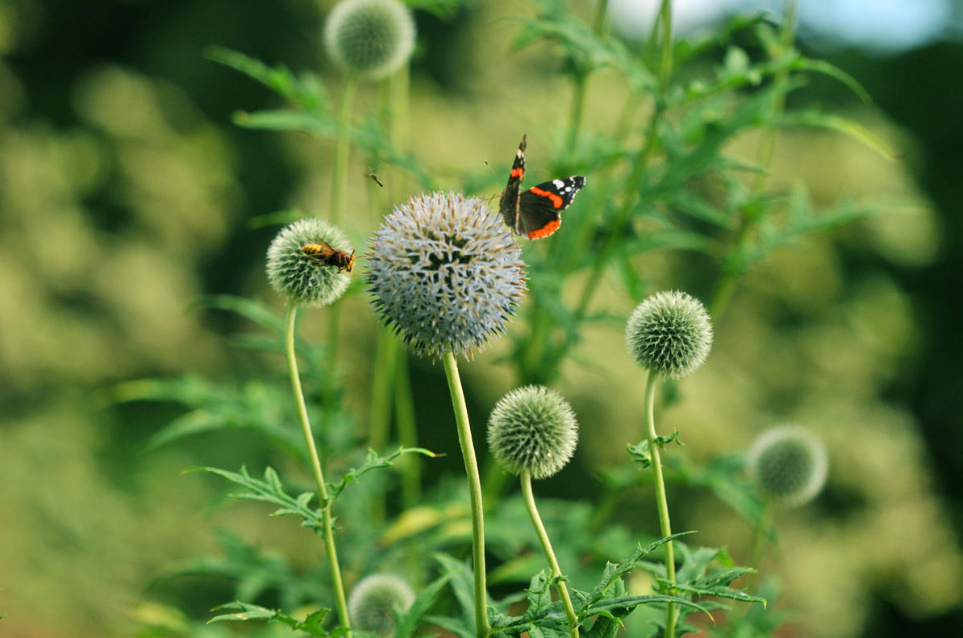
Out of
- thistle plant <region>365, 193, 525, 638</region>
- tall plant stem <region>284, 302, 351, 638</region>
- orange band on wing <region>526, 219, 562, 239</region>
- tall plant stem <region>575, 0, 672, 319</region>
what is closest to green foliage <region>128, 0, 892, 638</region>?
tall plant stem <region>575, 0, 672, 319</region>

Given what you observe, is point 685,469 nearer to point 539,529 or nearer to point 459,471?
point 539,529

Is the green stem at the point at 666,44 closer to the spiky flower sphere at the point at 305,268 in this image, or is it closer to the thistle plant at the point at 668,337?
the thistle plant at the point at 668,337

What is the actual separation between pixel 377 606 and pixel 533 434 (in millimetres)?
808

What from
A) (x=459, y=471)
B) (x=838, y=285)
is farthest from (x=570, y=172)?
(x=838, y=285)

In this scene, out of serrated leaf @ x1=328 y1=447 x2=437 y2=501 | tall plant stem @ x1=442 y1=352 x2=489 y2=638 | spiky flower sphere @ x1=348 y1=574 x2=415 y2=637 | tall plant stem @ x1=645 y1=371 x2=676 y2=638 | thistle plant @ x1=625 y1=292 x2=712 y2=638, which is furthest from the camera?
spiky flower sphere @ x1=348 y1=574 x2=415 y2=637

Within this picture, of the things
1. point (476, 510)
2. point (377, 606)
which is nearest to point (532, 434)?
point (476, 510)

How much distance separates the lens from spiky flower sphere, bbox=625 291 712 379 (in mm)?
1632

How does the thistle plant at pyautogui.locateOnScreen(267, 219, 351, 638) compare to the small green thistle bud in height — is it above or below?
above

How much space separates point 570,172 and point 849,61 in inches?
299

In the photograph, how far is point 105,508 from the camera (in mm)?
5145

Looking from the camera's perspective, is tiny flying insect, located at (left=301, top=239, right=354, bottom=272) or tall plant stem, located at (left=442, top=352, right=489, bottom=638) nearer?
tall plant stem, located at (left=442, top=352, right=489, bottom=638)

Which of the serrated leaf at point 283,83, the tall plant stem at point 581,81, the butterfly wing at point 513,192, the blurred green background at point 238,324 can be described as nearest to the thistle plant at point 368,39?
the serrated leaf at point 283,83

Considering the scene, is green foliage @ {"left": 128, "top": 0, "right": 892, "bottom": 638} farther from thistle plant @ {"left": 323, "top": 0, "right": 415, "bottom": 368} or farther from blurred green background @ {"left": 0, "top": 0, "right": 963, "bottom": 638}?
blurred green background @ {"left": 0, "top": 0, "right": 963, "bottom": 638}

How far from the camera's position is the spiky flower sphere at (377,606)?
2.01 meters
